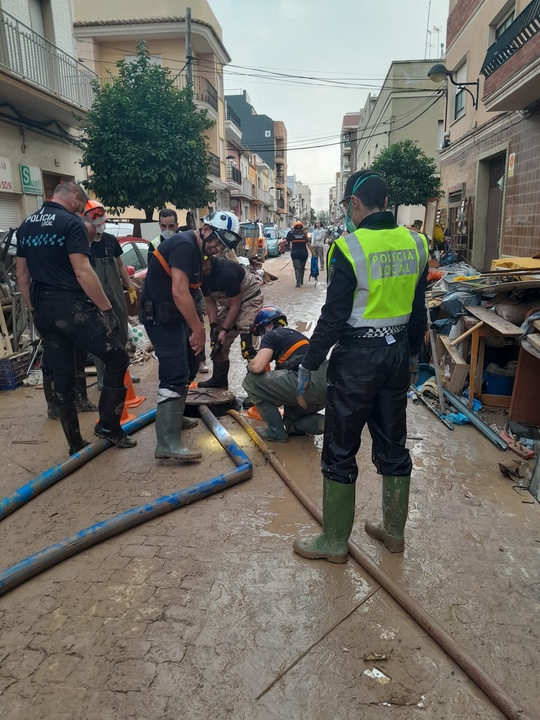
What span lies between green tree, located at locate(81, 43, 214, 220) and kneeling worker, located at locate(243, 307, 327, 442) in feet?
29.4

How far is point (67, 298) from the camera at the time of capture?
146 inches

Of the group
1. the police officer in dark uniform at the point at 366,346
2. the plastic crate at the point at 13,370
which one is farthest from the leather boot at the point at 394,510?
the plastic crate at the point at 13,370

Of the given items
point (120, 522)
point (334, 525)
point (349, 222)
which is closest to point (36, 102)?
point (349, 222)

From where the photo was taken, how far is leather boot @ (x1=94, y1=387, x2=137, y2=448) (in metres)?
4.04

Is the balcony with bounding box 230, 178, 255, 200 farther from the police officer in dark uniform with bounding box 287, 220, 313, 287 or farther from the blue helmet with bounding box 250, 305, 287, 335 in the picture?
the blue helmet with bounding box 250, 305, 287, 335

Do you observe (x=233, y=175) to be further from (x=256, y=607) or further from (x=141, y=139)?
(x=256, y=607)

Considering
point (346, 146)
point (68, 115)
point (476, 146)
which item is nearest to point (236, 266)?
point (68, 115)

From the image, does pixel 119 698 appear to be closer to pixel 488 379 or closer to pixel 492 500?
pixel 492 500

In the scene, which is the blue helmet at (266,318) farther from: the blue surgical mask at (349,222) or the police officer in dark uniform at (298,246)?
the police officer in dark uniform at (298,246)

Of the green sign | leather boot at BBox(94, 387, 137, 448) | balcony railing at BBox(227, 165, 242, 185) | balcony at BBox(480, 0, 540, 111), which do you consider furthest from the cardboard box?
balcony railing at BBox(227, 165, 242, 185)

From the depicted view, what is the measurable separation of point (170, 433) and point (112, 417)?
1.80 feet

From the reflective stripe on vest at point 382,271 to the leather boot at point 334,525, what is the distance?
0.87m

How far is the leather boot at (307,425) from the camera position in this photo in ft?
14.4

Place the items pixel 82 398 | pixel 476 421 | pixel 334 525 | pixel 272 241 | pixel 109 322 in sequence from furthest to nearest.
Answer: pixel 272 241
pixel 82 398
pixel 476 421
pixel 109 322
pixel 334 525
